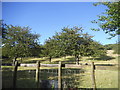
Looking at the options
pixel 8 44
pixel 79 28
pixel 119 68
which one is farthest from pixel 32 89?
pixel 8 44

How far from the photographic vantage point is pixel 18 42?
97.6ft

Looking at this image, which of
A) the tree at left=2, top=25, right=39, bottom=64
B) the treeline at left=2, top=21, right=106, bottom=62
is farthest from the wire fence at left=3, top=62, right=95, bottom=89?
the tree at left=2, top=25, right=39, bottom=64

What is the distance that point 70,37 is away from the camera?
25.1 metres

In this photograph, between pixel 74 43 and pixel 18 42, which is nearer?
pixel 74 43

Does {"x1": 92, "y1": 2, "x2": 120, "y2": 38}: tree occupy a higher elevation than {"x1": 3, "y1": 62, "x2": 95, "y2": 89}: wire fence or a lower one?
higher

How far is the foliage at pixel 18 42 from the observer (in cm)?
2762

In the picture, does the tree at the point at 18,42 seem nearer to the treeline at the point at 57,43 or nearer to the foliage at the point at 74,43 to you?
the treeline at the point at 57,43

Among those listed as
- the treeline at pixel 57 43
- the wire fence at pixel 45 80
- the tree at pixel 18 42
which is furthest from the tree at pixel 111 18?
the tree at pixel 18 42

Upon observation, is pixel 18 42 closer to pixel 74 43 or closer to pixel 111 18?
pixel 74 43

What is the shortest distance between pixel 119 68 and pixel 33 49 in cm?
2932

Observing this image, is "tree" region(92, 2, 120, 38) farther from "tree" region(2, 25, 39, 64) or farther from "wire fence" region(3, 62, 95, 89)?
"tree" region(2, 25, 39, 64)

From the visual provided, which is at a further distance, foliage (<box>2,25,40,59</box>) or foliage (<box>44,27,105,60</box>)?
foliage (<box>2,25,40,59</box>)

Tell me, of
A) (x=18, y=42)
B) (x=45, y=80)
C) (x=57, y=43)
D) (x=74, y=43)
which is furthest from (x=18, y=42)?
(x=45, y=80)

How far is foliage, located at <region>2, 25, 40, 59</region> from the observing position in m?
27.6
